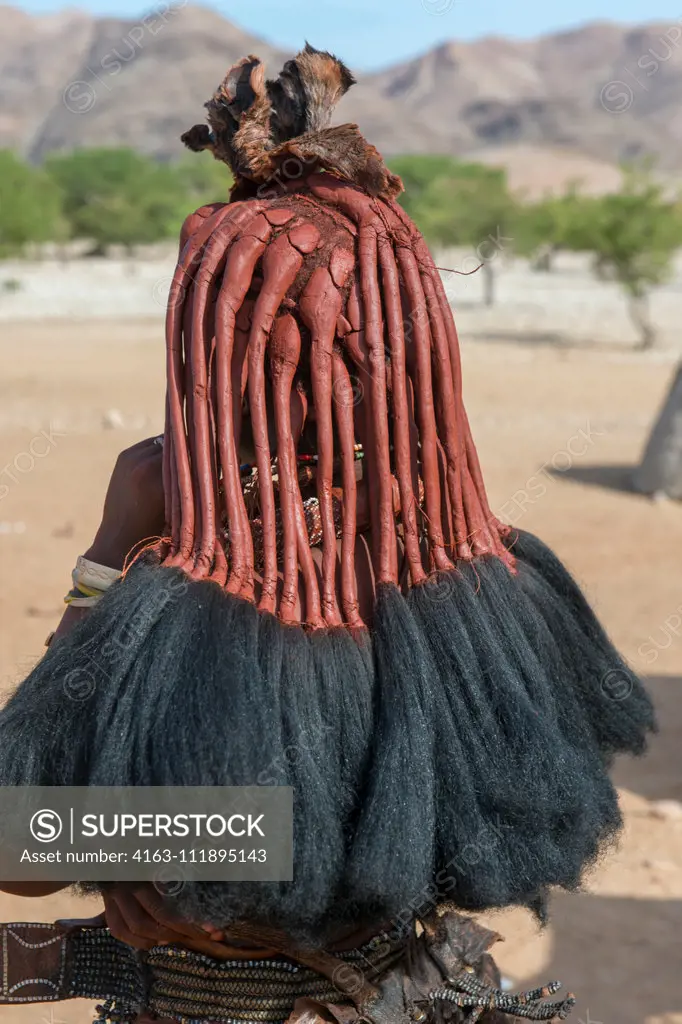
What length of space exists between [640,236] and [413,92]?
Result: 132 metres

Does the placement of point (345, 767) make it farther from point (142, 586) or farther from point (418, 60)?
point (418, 60)

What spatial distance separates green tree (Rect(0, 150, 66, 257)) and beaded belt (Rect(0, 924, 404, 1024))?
102 feet

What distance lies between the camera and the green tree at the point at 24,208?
32500 millimetres

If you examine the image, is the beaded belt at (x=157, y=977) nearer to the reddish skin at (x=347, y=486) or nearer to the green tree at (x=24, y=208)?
the reddish skin at (x=347, y=486)

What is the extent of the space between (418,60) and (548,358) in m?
148

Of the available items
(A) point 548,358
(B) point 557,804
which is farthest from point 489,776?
(A) point 548,358

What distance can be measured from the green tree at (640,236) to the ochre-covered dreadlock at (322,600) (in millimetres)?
19853

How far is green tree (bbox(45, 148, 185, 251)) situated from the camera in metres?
43.3

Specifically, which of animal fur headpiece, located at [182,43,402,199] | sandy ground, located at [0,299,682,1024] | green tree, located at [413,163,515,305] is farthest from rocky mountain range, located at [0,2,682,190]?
animal fur headpiece, located at [182,43,402,199]

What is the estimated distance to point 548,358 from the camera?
19391mm

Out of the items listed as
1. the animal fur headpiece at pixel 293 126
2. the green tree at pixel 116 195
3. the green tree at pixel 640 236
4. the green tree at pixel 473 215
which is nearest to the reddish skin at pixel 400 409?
the animal fur headpiece at pixel 293 126

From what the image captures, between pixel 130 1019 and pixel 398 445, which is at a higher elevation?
pixel 398 445

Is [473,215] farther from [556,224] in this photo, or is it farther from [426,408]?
[426,408]

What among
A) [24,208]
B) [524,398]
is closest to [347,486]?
[524,398]
